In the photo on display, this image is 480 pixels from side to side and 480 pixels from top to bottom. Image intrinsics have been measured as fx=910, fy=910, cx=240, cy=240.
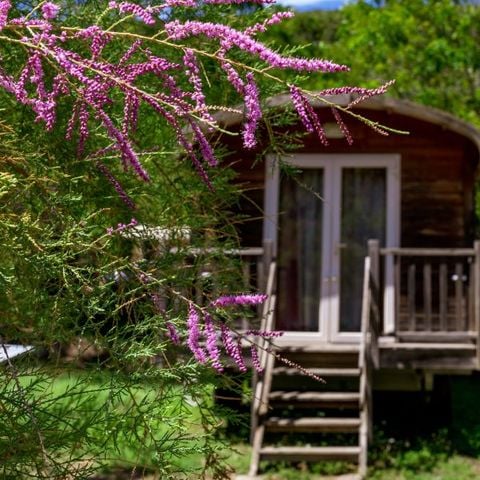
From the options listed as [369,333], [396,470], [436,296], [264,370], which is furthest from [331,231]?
[396,470]

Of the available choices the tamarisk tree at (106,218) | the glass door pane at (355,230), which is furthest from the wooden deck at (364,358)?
the tamarisk tree at (106,218)

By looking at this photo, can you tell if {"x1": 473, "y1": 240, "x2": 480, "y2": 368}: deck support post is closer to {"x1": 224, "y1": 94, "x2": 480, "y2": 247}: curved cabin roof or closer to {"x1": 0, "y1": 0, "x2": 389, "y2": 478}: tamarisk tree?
{"x1": 224, "y1": 94, "x2": 480, "y2": 247}: curved cabin roof

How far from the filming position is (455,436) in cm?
1186

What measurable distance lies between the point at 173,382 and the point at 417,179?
9.25m

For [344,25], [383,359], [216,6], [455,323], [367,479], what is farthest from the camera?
[344,25]

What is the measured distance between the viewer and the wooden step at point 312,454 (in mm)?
9500

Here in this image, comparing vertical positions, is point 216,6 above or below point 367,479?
above

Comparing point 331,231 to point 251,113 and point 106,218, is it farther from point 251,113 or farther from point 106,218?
point 251,113

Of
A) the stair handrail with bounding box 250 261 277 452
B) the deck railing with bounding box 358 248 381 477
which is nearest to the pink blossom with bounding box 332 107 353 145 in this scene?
the stair handrail with bounding box 250 261 277 452

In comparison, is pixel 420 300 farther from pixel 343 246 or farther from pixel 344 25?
pixel 344 25

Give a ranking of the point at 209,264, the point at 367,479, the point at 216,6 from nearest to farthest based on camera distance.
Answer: the point at 209,264 → the point at 216,6 → the point at 367,479

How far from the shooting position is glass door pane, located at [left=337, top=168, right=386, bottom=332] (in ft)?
39.2

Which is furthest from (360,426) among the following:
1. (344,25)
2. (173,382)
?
(344,25)

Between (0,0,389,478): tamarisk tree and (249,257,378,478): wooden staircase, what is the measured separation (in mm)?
5284
